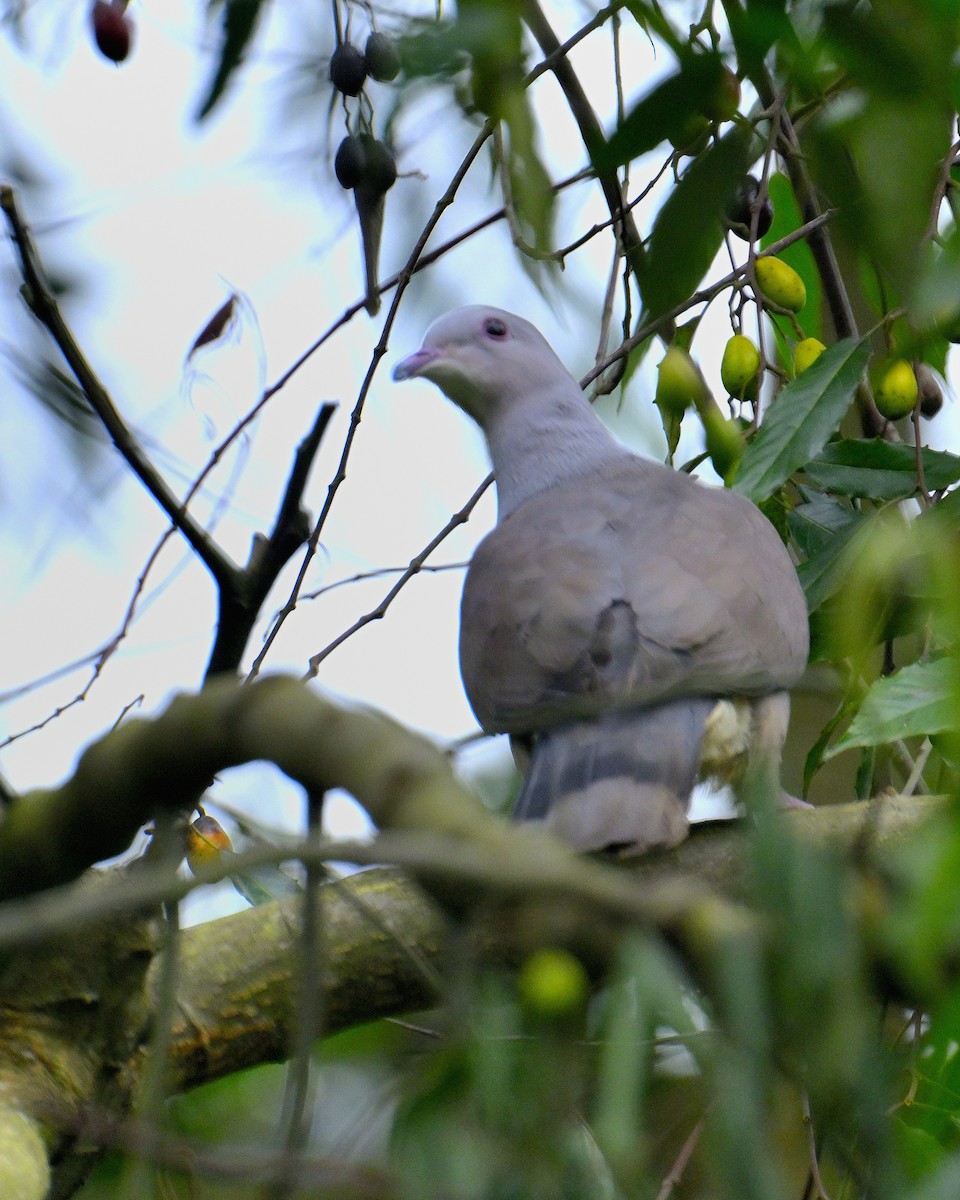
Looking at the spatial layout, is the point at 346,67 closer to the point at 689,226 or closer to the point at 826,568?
the point at 826,568

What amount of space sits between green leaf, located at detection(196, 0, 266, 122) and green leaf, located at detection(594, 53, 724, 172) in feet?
0.78

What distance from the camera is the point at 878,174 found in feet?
2.60

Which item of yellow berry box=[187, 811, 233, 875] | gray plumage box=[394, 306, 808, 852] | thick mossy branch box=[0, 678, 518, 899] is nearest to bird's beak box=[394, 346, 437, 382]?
gray plumage box=[394, 306, 808, 852]

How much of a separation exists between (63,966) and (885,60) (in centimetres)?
121

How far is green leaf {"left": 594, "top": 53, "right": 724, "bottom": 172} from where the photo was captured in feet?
3.09

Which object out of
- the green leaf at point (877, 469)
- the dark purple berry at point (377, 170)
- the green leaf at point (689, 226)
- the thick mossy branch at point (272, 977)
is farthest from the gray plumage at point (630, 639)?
the green leaf at point (689, 226)

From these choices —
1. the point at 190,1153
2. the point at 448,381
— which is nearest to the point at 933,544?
the point at 190,1153

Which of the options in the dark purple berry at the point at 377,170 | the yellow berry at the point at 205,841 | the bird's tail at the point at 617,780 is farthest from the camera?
the dark purple berry at the point at 377,170

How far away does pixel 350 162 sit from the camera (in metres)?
2.15

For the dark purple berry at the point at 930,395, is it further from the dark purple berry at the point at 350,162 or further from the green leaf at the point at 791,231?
the dark purple berry at the point at 350,162

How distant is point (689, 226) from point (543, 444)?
221 cm

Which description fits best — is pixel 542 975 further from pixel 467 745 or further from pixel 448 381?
pixel 448 381

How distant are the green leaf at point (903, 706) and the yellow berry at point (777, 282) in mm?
978

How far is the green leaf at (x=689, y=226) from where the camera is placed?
0.94 metres
